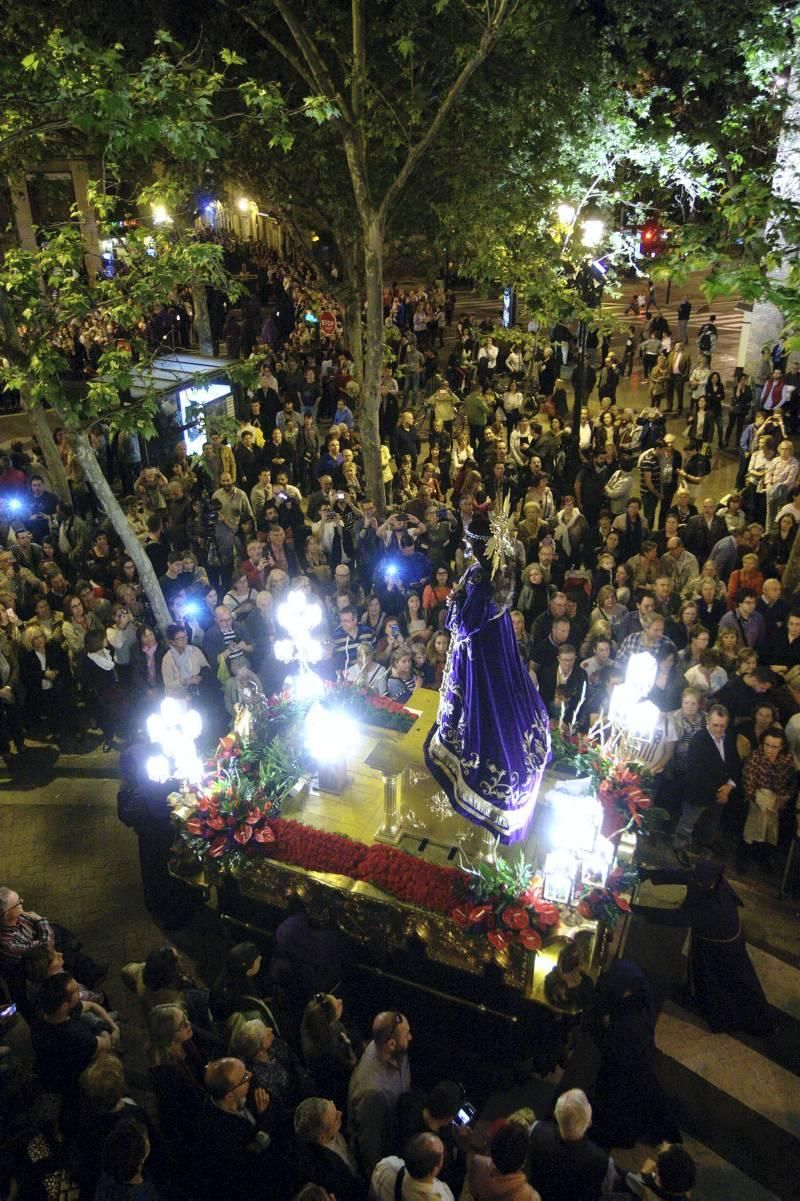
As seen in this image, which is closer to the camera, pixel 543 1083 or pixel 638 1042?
pixel 638 1042

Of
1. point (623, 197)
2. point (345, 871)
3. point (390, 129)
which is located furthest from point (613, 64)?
point (345, 871)

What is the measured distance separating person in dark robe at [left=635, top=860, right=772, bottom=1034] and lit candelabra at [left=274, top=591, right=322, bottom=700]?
3.41 meters

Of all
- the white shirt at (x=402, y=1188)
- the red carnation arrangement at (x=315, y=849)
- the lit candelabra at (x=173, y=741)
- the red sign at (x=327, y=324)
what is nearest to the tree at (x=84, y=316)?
the lit candelabra at (x=173, y=741)

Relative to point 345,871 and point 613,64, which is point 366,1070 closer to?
point 345,871

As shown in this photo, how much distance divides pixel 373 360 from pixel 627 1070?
11.2 meters

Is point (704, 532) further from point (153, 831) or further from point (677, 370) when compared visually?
point (677, 370)

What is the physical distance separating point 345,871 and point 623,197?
15179 millimetres

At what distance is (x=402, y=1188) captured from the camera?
4.67 meters

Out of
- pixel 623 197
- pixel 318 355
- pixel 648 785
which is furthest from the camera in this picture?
pixel 318 355

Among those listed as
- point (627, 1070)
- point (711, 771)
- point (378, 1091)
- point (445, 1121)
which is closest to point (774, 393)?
point (711, 771)

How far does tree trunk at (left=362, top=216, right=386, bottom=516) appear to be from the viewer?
45.5ft

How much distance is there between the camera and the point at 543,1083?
6.73 metres

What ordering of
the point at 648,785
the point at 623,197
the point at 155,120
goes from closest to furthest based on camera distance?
the point at 648,785 → the point at 155,120 → the point at 623,197

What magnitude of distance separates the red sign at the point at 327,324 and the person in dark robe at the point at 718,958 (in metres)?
20.3
